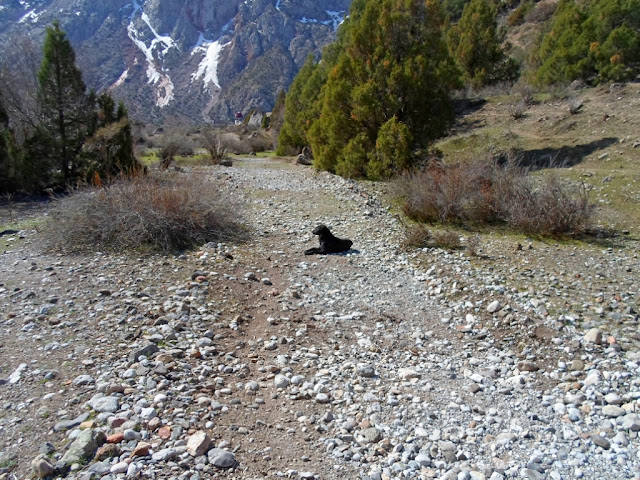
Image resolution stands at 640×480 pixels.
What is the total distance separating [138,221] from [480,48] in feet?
67.4

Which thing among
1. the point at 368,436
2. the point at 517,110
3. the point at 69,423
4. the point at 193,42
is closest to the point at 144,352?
the point at 69,423

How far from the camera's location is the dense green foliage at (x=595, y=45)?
16.7 meters

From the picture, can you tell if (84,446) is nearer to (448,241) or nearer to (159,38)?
(448,241)

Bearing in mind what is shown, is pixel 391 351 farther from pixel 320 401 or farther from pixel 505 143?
pixel 505 143

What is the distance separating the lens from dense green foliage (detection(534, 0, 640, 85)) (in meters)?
16.7

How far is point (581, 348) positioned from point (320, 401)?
101 inches

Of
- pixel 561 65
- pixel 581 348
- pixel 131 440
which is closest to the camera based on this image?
pixel 131 440

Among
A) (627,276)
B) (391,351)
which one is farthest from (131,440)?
(627,276)

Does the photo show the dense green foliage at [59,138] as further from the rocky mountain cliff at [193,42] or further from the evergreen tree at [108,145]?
the rocky mountain cliff at [193,42]

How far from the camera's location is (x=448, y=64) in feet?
42.7

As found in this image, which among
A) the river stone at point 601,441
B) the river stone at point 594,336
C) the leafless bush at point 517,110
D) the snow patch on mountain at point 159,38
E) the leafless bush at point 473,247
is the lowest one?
the river stone at point 601,441

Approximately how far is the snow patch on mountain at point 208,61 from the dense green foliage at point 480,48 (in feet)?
298

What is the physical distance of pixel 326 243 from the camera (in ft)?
23.7

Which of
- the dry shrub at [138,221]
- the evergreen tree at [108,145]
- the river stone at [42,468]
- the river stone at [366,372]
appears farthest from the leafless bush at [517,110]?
the river stone at [42,468]
